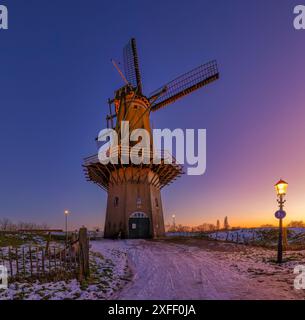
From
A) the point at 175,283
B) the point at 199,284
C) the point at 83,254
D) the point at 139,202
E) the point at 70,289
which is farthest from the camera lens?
the point at 139,202

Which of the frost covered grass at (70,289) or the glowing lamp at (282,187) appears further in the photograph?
the glowing lamp at (282,187)

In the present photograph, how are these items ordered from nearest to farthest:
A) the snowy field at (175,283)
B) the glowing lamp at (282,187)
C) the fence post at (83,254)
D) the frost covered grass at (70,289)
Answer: the frost covered grass at (70,289)
the snowy field at (175,283)
the fence post at (83,254)
the glowing lamp at (282,187)

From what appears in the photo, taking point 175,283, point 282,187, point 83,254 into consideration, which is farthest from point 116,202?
point 175,283

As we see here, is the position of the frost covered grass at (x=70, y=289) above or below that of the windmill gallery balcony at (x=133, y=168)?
below

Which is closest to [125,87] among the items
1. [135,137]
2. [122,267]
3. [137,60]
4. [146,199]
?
[137,60]

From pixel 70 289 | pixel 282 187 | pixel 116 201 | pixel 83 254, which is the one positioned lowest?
pixel 70 289

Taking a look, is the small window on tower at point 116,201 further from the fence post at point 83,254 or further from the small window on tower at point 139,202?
the fence post at point 83,254

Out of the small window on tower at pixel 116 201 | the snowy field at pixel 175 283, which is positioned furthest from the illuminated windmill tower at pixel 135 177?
the snowy field at pixel 175 283

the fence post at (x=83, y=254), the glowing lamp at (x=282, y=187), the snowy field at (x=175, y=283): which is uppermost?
the glowing lamp at (x=282, y=187)

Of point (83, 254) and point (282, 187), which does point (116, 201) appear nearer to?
point (282, 187)

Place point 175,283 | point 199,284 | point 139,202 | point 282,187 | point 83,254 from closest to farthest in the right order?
point 199,284, point 175,283, point 83,254, point 282,187, point 139,202

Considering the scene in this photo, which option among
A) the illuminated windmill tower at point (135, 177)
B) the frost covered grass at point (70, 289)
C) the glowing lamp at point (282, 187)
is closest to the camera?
the frost covered grass at point (70, 289)
